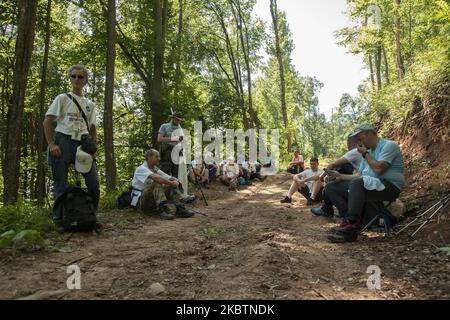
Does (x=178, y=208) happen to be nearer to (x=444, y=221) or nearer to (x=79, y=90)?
(x=79, y=90)

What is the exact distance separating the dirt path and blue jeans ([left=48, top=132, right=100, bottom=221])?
60 cm

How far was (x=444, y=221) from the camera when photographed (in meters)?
4.25

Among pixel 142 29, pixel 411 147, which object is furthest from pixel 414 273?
pixel 142 29

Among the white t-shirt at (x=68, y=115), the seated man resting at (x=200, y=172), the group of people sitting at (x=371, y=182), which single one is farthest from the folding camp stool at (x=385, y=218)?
the seated man resting at (x=200, y=172)

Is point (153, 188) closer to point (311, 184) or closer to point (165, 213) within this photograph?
point (165, 213)

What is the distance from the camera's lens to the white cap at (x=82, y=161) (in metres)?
4.66

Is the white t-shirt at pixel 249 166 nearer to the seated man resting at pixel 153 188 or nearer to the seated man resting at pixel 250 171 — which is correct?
the seated man resting at pixel 250 171

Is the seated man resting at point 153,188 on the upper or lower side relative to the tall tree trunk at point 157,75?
lower

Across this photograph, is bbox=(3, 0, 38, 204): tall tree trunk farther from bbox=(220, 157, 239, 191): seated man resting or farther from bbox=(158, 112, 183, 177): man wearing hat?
bbox=(220, 157, 239, 191): seated man resting

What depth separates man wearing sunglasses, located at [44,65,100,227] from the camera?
461 cm

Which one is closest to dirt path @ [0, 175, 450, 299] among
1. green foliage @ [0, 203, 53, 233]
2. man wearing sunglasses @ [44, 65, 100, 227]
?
green foliage @ [0, 203, 53, 233]

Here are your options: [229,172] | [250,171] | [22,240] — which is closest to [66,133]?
[22,240]

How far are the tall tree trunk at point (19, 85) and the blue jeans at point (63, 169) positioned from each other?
3.34m

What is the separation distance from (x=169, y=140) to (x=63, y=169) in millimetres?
3791
